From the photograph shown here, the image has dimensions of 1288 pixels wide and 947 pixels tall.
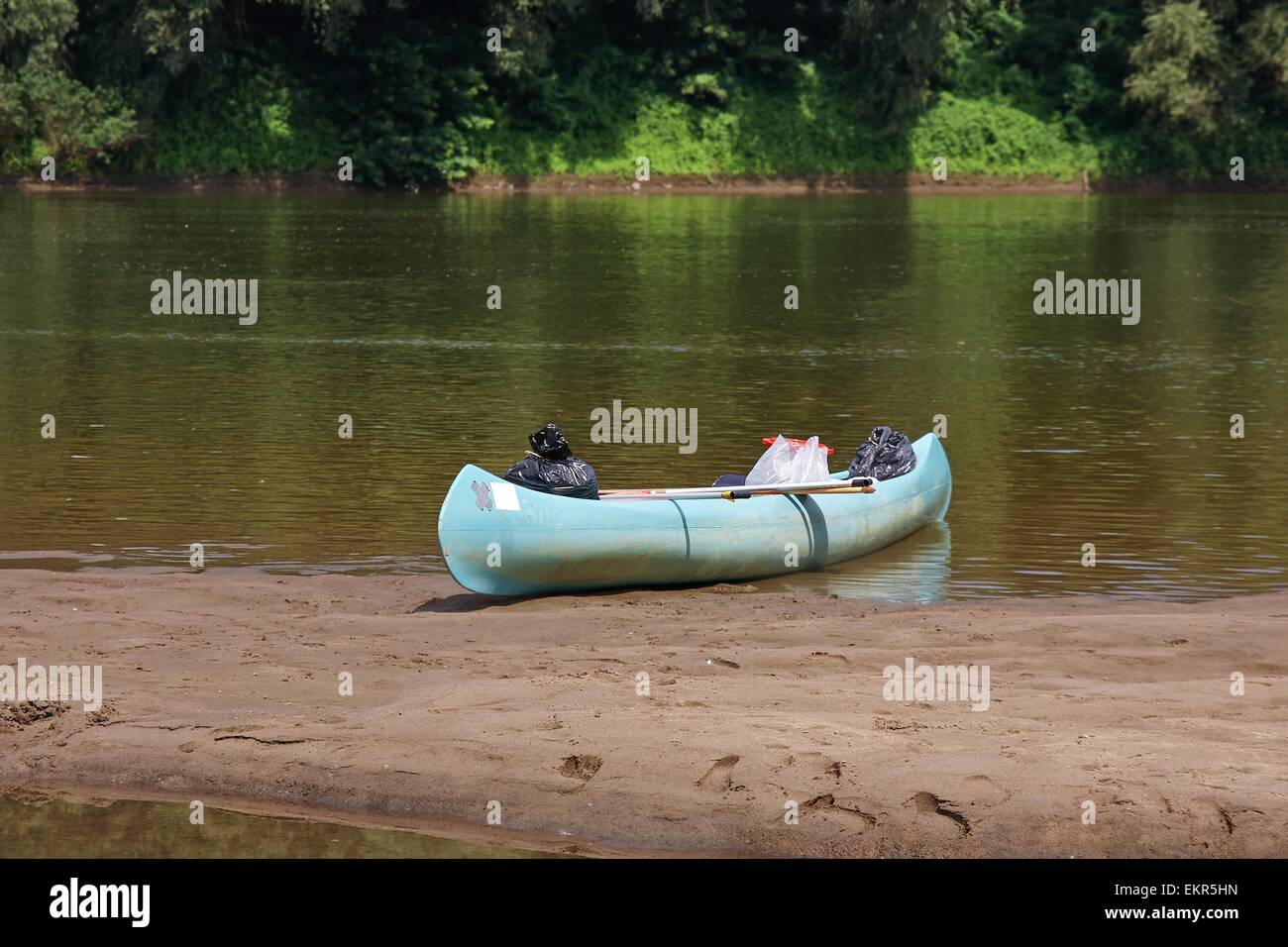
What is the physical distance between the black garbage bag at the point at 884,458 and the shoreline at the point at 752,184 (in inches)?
1786

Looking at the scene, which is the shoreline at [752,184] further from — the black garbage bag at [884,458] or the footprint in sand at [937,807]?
the footprint in sand at [937,807]

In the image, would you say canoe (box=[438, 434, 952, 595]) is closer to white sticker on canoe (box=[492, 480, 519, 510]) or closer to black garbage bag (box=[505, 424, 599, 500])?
white sticker on canoe (box=[492, 480, 519, 510])

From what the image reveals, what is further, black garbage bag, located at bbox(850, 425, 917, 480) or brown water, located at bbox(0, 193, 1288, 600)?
black garbage bag, located at bbox(850, 425, 917, 480)

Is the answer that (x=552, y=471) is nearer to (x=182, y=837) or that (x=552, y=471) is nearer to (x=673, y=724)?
(x=673, y=724)

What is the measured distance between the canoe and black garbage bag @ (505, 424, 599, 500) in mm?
201

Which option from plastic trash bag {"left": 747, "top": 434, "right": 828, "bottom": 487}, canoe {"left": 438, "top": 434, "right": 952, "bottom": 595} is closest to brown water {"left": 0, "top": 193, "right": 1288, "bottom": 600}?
canoe {"left": 438, "top": 434, "right": 952, "bottom": 595}

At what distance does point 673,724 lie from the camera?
9.59 meters

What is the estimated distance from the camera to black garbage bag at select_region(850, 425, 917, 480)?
16.2 m

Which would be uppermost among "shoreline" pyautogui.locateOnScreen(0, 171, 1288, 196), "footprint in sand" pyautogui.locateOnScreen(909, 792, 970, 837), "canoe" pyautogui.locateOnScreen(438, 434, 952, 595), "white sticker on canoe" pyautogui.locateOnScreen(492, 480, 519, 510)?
"shoreline" pyautogui.locateOnScreen(0, 171, 1288, 196)

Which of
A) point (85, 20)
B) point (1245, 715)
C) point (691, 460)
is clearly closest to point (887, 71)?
point (85, 20)

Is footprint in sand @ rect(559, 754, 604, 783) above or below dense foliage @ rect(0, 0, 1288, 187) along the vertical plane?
below

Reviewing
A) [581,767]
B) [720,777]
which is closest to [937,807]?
[720,777]

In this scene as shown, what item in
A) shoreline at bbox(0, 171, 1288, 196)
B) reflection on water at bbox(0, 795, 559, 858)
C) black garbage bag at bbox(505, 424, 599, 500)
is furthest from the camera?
shoreline at bbox(0, 171, 1288, 196)
